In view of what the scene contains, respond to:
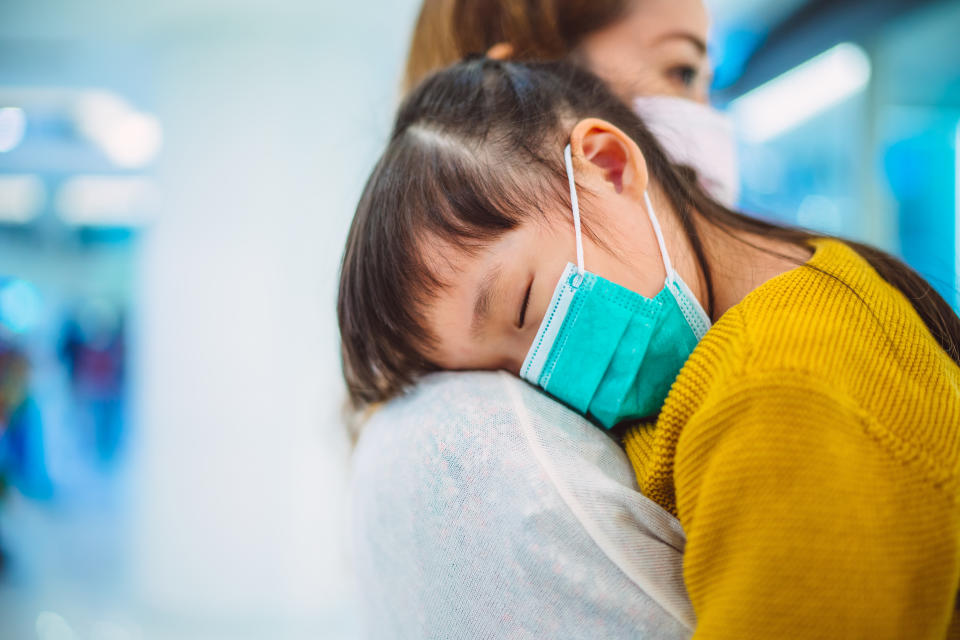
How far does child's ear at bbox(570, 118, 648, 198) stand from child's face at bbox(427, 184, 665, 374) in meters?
0.03

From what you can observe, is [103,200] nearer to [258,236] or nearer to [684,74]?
[258,236]

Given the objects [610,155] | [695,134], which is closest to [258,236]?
[695,134]

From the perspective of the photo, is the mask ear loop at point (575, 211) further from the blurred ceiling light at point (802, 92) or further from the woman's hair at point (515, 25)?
the blurred ceiling light at point (802, 92)

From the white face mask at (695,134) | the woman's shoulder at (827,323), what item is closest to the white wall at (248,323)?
the white face mask at (695,134)

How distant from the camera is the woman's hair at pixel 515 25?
119 centimetres

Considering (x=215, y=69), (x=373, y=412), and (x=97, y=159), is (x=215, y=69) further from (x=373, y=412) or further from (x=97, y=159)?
(x=97, y=159)

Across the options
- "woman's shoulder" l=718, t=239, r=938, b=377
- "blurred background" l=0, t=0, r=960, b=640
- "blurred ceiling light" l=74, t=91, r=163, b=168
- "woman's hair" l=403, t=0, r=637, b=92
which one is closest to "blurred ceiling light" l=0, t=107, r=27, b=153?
"blurred ceiling light" l=74, t=91, r=163, b=168

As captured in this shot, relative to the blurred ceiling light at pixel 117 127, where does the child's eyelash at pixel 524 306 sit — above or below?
above

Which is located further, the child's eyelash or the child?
the child's eyelash

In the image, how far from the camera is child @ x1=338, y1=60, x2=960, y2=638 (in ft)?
1.61

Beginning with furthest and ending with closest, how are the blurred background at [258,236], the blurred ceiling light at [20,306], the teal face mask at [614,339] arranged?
the blurred ceiling light at [20,306] → the blurred background at [258,236] → the teal face mask at [614,339]

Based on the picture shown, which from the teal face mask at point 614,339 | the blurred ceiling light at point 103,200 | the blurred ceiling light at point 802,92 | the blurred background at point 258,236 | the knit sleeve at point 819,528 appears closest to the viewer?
the knit sleeve at point 819,528

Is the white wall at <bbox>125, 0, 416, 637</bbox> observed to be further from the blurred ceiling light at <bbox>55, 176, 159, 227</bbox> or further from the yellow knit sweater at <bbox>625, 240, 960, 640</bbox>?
the blurred ceiling light at <bbox>55, 176, 159, 227</bbox>

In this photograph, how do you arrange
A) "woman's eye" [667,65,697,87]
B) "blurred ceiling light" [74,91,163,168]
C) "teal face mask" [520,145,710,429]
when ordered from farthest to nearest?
"blurred ceiling light" [74,91,163,168] < "woman's eye" [667,65,697,87] < "teal face mask" [520,145,710,429]
